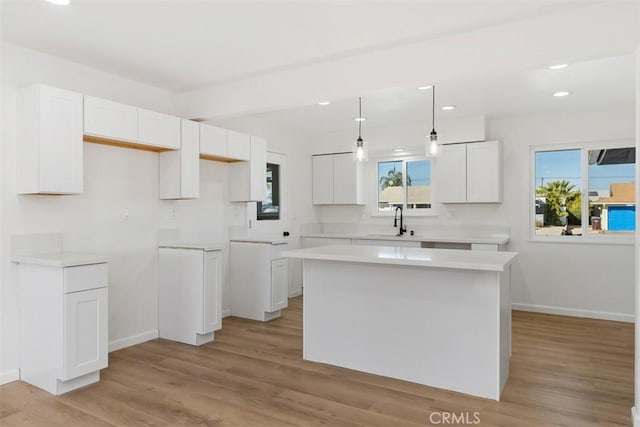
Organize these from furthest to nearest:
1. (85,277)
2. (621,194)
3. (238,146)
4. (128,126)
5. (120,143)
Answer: (621,194), (238,146), (120,143), (128,126), (85,277)

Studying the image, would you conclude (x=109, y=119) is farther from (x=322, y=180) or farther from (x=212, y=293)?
(x=322, y=180)

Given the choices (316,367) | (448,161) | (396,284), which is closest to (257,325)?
(316,367)

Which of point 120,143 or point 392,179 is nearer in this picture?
point 120,143

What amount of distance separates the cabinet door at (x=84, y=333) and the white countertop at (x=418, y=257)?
4.72 feet

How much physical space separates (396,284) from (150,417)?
186 cm

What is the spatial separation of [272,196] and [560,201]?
3739 mm

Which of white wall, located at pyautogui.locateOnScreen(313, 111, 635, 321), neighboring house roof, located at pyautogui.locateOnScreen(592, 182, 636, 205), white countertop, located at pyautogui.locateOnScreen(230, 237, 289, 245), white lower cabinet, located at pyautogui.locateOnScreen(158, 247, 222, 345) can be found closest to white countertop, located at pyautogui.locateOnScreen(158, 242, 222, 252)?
white lower cabinet, located at pyautogui.locateOnScreen(158, 247, 222, 345)

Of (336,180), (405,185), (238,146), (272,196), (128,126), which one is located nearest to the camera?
(128,126)

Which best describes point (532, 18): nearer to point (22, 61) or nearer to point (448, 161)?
point (448, 161)

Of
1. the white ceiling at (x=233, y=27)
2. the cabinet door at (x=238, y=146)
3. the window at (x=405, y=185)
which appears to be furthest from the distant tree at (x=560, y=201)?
the cabinet door at (x=238, y=146)

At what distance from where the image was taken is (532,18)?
2.76 metres

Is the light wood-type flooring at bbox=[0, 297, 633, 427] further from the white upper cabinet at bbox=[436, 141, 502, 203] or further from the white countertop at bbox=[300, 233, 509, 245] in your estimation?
the white upper cabinet at bbox=[436, 141, 502, 203]

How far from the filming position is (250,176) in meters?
5.02

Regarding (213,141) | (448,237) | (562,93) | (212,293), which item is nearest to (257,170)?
(213,141)
